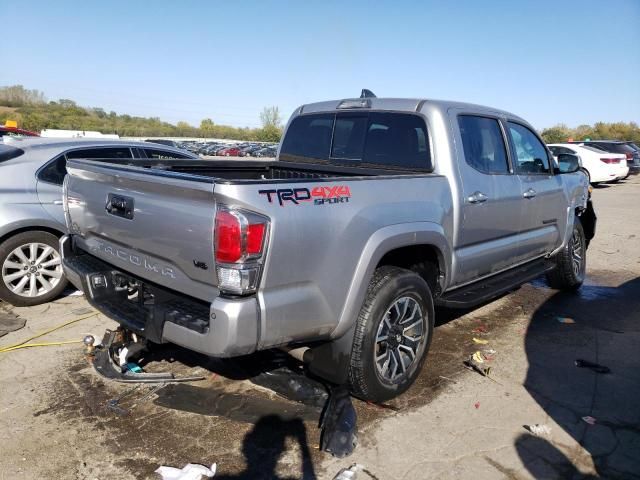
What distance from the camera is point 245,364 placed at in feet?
12.4

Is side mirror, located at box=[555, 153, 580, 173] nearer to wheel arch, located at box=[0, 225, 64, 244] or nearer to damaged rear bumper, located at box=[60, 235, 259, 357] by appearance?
damaged rear bumper, located at box=[60, 235, 259, 357]

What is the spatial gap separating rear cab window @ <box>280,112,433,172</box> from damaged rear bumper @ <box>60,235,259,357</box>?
6.53ft

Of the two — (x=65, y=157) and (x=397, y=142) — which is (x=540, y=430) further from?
(x=65, y=157)

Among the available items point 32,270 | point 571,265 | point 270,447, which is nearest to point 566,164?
point 571,265

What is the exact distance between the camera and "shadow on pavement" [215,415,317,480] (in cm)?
263

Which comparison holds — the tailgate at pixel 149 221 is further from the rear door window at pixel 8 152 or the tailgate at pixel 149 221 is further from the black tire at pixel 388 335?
the rear door window at pixel 8 152

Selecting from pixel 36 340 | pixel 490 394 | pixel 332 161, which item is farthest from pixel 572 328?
pixel 36 340

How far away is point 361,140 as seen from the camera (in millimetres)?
4262

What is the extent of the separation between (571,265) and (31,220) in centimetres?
588

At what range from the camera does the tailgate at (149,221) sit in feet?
8.17

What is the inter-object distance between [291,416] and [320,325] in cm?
78

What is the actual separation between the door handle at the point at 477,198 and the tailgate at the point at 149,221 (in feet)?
7.12

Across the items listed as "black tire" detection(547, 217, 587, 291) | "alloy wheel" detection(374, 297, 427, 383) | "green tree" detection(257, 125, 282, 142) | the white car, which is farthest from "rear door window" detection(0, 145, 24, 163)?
"green tree" detection(257, 125, 282, 142)

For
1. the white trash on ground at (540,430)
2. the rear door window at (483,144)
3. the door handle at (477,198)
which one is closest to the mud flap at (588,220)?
the rear door window at (483,144)
